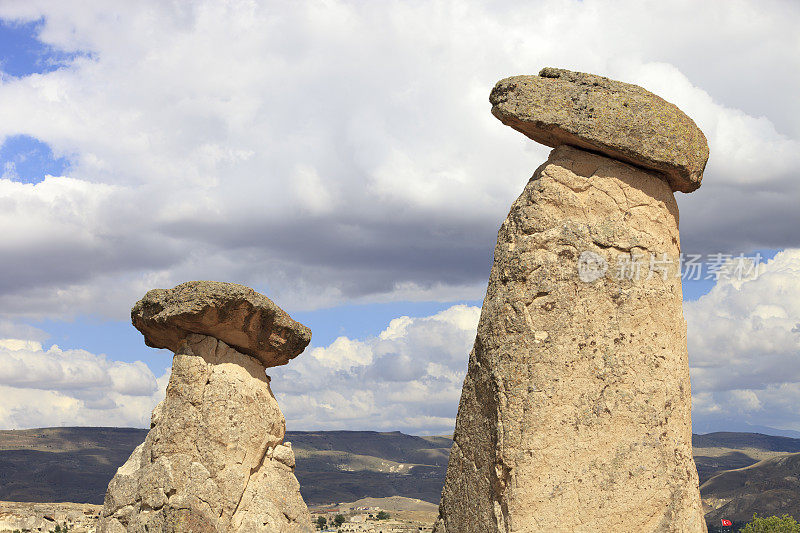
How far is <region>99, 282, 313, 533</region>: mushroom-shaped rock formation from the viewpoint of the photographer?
1630 centimetres

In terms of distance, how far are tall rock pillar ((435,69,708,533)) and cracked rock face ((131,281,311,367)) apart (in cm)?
794

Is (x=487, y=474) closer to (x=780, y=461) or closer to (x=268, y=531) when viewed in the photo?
(x=268, y=531)

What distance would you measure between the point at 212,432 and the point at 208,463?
582 mm

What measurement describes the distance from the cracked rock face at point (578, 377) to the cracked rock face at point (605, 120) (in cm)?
31

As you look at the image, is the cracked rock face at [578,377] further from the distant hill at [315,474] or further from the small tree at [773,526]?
the distant hill at [315,474]

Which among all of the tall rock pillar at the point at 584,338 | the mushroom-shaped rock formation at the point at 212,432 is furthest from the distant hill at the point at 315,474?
the tall rock pillar at the point at 584,338

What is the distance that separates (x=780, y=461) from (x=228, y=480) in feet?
411

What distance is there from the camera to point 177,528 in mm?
16047

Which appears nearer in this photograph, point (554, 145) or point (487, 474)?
point (487, 474)

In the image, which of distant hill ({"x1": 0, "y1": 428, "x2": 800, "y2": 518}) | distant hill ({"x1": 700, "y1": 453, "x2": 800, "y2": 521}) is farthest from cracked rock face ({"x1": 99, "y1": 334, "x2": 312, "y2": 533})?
distant hill ({"x1": 0, "y1": 428, "x2": 800, "y2": 518})

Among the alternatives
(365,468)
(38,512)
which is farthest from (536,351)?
(365,468)

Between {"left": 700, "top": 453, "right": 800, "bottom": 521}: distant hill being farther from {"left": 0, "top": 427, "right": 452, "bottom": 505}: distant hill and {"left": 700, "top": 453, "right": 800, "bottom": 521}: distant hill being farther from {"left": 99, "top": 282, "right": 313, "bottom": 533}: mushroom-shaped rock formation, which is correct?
{"left": 99, "top": 282, "right": 313, "bottom": 533}: mushroom-shaped rock formation

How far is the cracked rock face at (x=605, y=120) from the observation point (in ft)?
32.0

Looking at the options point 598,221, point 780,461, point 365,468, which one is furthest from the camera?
point 365,468
